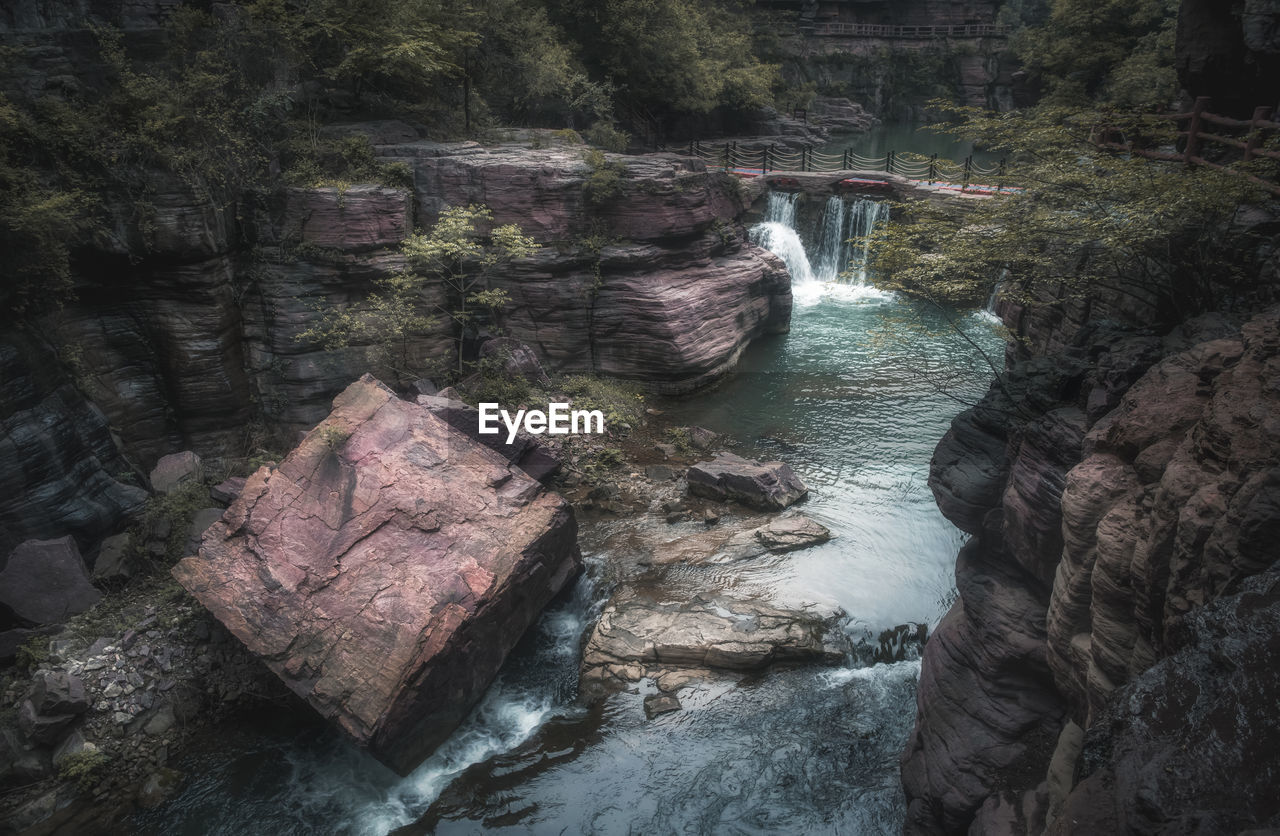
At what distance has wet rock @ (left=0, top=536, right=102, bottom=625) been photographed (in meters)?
9.16

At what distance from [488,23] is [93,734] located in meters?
18.6

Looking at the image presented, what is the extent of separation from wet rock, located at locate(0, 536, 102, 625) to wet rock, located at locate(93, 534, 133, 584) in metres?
0.41

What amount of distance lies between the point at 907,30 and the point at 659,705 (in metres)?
53.1

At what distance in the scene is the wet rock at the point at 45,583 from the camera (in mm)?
9164

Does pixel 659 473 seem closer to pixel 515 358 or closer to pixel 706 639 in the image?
pixel 515 358

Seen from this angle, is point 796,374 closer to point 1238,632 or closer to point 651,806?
point 651,806

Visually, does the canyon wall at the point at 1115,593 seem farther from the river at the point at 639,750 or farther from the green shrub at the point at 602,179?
the green shrub at the point at 602,179

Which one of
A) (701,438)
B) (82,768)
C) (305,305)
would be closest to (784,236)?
(701,438)

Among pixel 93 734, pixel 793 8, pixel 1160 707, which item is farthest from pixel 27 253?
pixel 793 8

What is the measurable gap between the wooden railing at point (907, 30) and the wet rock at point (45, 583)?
5067cm

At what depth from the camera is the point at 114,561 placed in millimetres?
10211

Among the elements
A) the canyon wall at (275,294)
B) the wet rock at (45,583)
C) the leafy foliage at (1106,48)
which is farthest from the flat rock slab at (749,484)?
the leafy foliage at (1106,48)

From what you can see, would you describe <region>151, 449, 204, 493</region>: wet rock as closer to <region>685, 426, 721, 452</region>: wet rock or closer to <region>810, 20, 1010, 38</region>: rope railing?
<region>685, 426, 721, 452</region>: wet rock

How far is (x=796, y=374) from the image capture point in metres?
18.3
